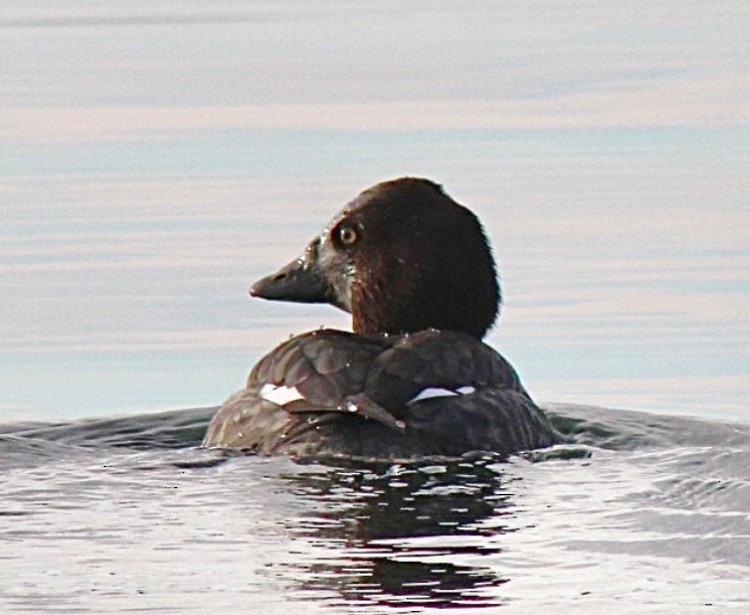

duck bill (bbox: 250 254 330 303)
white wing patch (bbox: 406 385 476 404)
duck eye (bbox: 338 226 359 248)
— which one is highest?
duck eye (bbox: 338 226 359 248)

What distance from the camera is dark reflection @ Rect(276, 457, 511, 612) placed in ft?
23.9

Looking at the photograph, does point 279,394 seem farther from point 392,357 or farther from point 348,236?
point 348,236

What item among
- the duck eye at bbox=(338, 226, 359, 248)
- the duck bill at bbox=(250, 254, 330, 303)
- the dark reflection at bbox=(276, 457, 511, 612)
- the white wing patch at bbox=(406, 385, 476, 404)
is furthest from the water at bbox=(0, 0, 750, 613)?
the duck eye at bbox=(338, 226, 359, 248)

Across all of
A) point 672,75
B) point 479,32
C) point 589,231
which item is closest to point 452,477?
point 589,231

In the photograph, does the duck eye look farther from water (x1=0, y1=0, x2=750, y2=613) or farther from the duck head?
water (x1=0, y1=0, x2=750, y2=613)

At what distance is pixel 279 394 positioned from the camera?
9.73 m

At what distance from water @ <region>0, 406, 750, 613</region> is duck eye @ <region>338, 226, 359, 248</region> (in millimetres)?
1177

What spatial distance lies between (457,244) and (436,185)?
0.30 meters

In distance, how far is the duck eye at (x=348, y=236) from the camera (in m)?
10.8

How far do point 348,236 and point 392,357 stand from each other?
53.3 inches

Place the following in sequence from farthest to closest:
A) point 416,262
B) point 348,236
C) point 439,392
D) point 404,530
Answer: point 348,236 → point 416,262 → point 439,392 → point 404,530

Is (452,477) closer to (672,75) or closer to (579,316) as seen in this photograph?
(579,316)

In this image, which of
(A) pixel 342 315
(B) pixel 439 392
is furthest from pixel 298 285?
(A) pixel 342 315

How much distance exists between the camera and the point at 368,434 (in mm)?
9344
